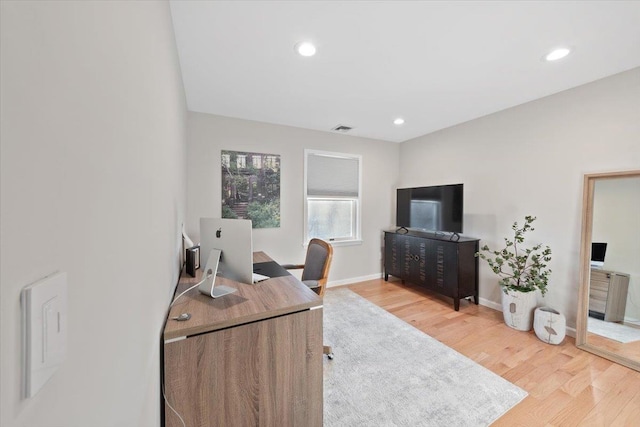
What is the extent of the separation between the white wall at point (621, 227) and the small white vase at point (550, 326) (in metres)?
0.45

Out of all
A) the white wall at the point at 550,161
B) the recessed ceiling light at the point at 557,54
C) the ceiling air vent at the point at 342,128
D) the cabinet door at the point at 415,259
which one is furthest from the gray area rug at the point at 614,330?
the ceiling air vent at the point at 342,128

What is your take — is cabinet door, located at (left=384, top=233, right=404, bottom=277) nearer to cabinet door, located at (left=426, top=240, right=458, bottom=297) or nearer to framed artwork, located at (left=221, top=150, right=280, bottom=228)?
cabinet door, located at (left=426, top=240, right=458, bottom=297)

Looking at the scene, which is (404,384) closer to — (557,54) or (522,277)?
(522,277)

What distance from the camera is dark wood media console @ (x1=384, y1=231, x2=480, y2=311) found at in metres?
3.12

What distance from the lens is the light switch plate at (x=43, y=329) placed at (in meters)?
0.27

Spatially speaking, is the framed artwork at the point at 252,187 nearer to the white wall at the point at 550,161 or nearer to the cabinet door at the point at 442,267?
the cabinet door at the point at 442,267

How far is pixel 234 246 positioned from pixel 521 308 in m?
3.00

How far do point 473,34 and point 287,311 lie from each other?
86.5 inches

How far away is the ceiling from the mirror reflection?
42.3 inches

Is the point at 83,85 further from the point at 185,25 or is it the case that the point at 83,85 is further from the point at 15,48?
the point at 185,25

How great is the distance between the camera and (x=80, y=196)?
1.37 feet

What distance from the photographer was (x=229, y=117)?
3.27 meters

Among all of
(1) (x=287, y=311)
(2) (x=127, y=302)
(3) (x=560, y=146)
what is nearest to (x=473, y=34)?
(3) (x=560, y=146)

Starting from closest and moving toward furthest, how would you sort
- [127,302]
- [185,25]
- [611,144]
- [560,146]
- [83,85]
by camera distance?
[83,85], [127,302], [185,25], [611,144], [560,146]
